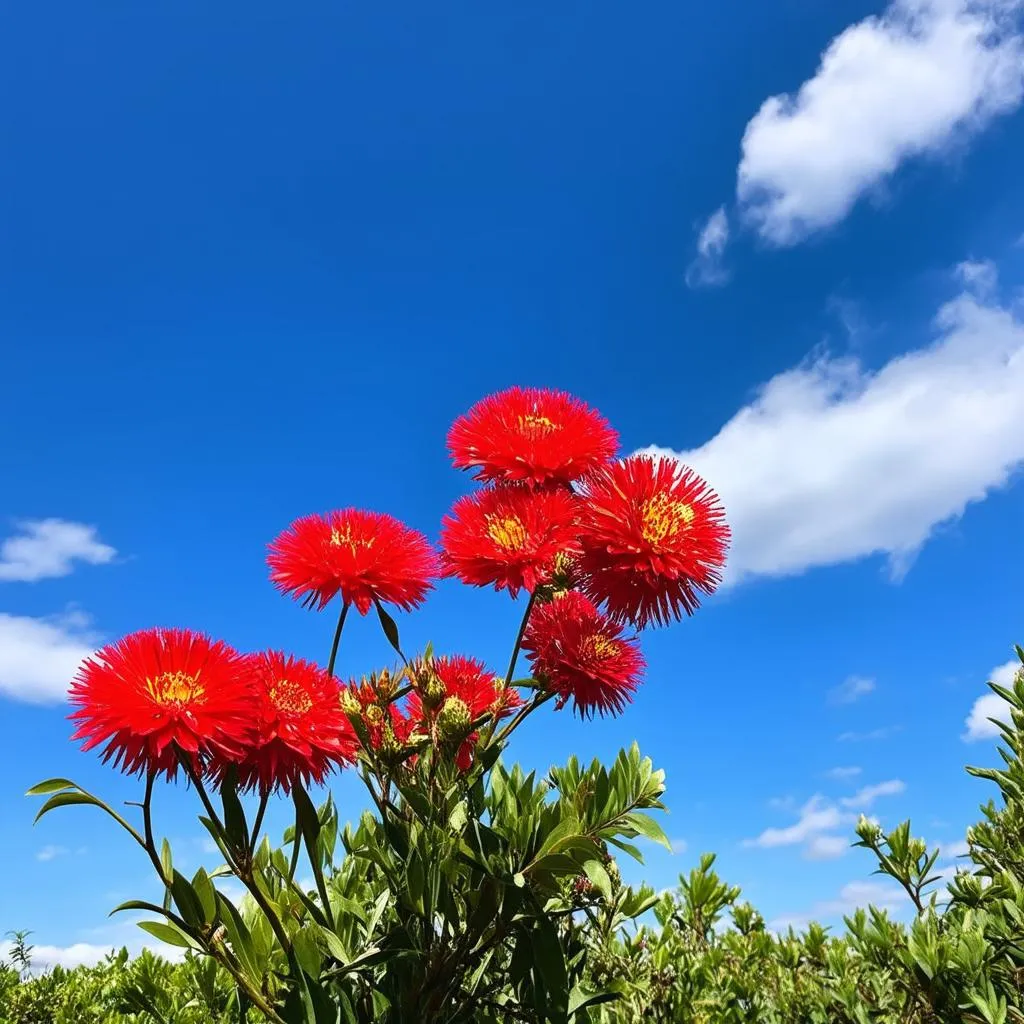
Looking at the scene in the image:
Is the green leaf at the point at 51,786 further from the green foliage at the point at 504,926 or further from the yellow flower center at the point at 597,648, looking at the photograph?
the yellow flower center at the point at 597,648

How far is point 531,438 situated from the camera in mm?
2057

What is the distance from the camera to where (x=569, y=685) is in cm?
193

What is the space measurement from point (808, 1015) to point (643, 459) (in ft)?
7.14

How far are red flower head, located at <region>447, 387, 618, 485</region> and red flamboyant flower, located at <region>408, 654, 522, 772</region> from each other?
46cm

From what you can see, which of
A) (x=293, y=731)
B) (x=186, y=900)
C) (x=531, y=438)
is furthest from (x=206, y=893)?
(x=531, y=438)

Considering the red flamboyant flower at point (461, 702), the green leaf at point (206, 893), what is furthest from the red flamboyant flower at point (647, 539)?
the green leaf at point (206, 893)

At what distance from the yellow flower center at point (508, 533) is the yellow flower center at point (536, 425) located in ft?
0.83

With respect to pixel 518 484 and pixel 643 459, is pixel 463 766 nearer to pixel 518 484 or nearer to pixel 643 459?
pixel 518 484

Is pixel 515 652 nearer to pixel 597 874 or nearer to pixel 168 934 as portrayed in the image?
pixel 597 874

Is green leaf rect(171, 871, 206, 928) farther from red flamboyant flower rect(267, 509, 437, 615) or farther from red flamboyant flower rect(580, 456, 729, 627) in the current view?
red flamboyant flower rect(580, 456, 729, 627)

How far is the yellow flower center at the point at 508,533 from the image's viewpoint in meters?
1.89

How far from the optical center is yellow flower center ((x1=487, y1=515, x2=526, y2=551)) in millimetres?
1890

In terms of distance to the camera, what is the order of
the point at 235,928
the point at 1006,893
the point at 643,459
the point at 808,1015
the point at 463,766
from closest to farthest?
the point at 235,928, the point at 463,766, the point at 643,459, the point at 1006,893, the point at 808,1015

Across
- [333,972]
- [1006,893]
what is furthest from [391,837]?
[1006,893]
